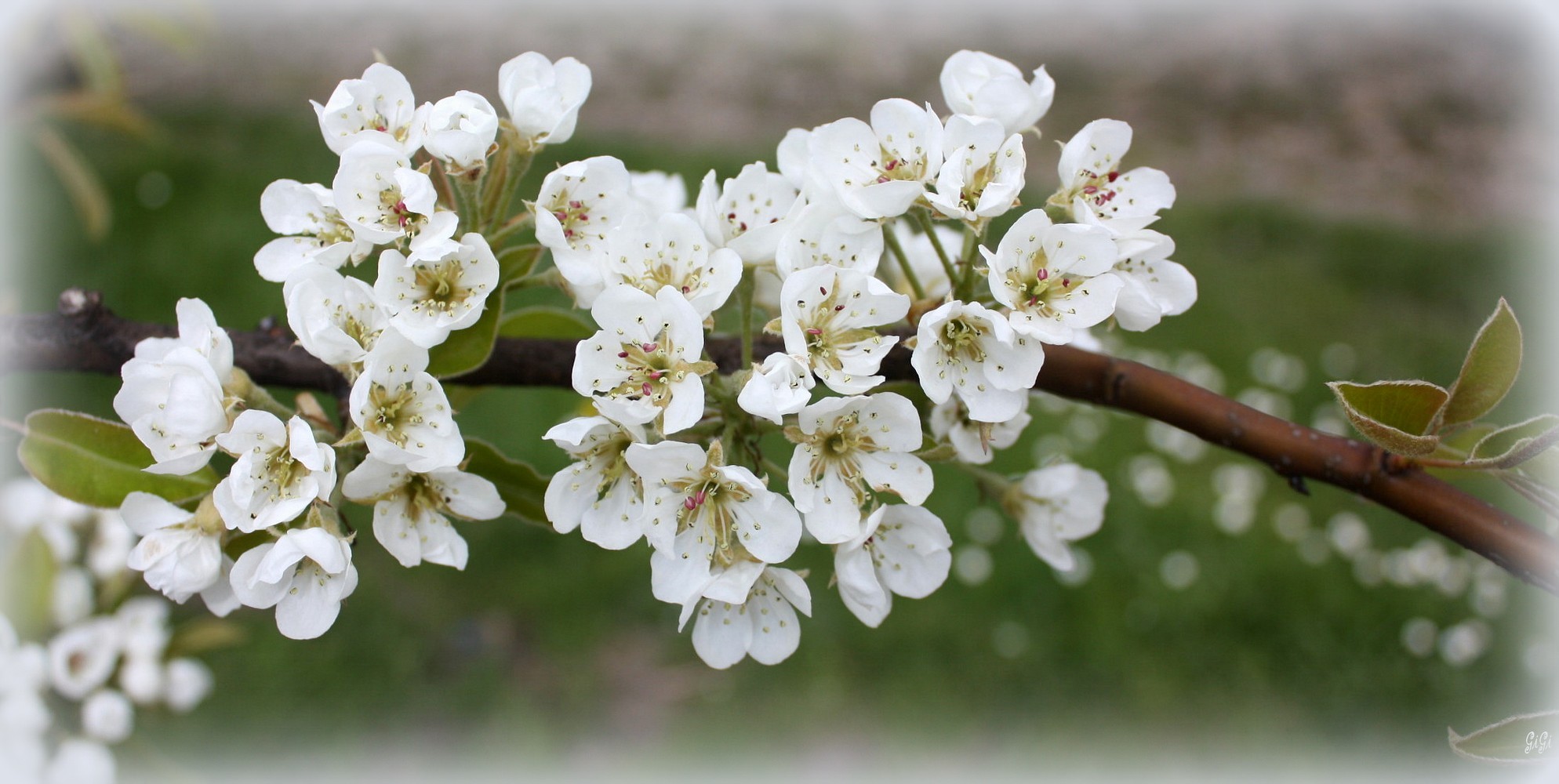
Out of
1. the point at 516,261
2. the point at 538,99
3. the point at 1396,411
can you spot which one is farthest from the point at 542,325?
the point at 1396,411

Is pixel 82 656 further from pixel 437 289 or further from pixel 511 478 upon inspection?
pixel 437 289

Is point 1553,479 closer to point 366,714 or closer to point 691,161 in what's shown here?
point 366,714

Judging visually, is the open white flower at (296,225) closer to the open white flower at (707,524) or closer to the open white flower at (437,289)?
the open white flower at (437,289)

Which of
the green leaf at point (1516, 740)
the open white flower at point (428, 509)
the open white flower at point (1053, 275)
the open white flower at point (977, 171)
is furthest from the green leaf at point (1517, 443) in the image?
the open white flower at point (428, 509)

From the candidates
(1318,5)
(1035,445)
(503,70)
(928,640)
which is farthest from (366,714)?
(1318,5)

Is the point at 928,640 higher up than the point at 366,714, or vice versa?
the point at 928,640
